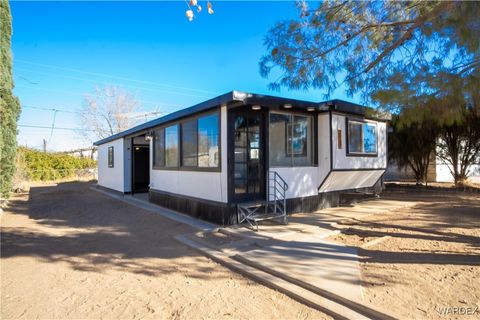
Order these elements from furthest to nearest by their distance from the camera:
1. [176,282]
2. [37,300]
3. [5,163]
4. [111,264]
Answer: [5,163]
[111,264]
[176,282]
[37,300]

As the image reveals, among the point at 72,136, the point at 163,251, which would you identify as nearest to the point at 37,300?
the point at 163,251

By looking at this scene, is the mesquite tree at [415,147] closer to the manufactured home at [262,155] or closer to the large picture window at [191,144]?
the manufactured home at [262,155]

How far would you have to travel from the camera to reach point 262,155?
676 centimetres

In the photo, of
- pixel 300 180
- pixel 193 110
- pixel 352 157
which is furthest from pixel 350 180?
pixel 193 110

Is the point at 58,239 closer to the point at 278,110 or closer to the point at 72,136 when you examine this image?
the point at 278,110

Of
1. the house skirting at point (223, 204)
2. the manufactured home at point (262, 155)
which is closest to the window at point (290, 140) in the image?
the manufactured home at point (262, 155)

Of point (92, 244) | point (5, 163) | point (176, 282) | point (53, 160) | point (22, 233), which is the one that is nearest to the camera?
point (176, 282)

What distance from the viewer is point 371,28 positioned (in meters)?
5.34

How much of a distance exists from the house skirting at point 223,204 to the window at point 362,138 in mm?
1366

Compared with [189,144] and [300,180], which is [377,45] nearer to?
[300,180]

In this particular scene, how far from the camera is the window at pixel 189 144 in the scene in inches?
293

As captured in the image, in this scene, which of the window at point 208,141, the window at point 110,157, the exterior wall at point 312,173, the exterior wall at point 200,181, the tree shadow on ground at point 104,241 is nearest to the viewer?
the tree shadow on ground at point 104,241

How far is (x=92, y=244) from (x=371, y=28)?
6.42 metres

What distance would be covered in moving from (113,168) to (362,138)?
10.9 meters
